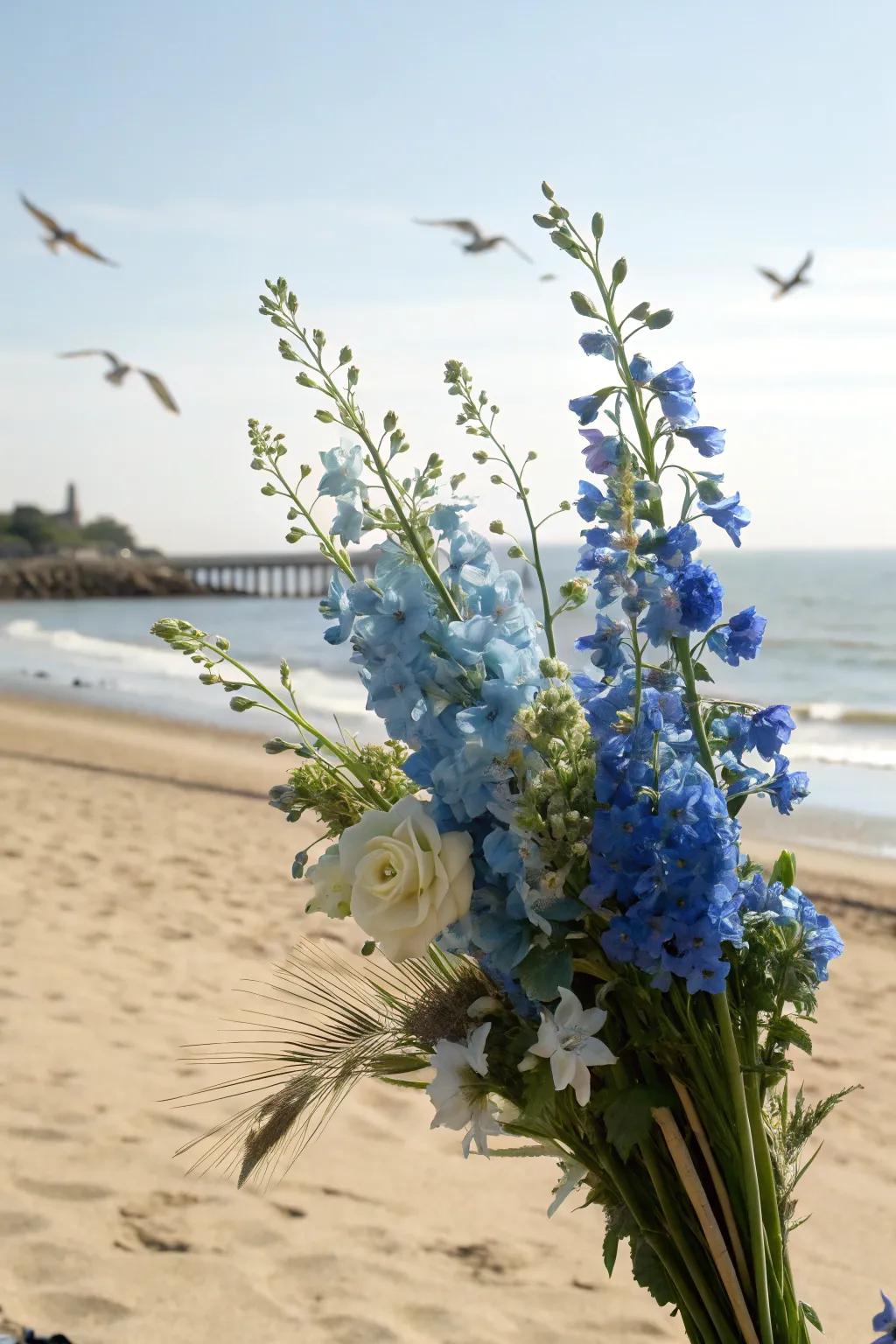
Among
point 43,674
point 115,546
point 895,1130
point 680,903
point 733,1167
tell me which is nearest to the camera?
point 680,903

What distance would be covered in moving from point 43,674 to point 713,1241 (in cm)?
2166

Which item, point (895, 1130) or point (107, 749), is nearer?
point (895, 1130)

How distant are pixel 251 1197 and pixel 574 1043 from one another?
8.43 ft

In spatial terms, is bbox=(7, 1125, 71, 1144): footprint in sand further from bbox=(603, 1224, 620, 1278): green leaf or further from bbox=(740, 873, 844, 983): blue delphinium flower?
bbox=(740, 873, 844, 983): blue delphinium flower

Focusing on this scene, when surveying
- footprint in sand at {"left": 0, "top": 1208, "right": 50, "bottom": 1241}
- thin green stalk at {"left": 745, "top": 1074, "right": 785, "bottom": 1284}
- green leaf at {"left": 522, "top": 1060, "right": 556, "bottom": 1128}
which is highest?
green leaf at {"left": 522, "top": 1060, "right": 556, "bottom": 1128}

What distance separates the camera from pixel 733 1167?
1147 millimetres

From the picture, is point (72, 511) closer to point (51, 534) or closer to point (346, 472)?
point (51, 534)

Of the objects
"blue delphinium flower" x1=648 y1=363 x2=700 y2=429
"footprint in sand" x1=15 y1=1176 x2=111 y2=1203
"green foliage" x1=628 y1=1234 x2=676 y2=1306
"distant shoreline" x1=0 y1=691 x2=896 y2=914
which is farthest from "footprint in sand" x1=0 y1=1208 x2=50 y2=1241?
"distant shoreline" x1=0 y1=691 x2=896 y2=914

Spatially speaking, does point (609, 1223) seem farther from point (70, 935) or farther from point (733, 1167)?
point (70, 935)

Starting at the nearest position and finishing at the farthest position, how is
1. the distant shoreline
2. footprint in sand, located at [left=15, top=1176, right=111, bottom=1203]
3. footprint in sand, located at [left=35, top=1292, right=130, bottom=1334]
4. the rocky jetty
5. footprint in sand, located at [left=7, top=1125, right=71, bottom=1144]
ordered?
footprint in sand, located at [left=35, top=1292, right=130, bottom=1334] < footprint in sand, located at [left=15, top=1176, right=111, bottom=1203] < footprint in sand, located at [left=7, top=1125, right=71, bottom=1144] < the distant shoreline < the rocky jetty

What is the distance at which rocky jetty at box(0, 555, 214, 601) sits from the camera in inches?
2259

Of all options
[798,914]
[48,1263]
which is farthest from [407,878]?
[48,1263]

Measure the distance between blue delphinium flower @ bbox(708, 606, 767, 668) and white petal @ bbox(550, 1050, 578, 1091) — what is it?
37 cm

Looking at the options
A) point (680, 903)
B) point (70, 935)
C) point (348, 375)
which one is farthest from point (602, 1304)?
point (70, 935)
